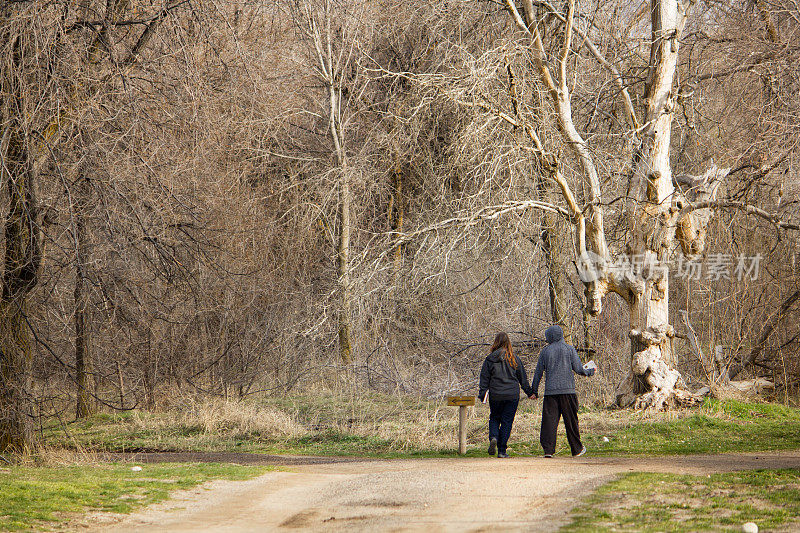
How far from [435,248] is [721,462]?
634cm

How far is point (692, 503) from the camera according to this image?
8398mm

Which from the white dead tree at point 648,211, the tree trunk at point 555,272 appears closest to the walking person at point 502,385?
the white dead tree at point 648,211

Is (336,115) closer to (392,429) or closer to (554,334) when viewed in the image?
(392,429)

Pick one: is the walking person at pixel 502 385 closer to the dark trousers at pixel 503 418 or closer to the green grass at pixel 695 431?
the dark trousers at pixel 503 418

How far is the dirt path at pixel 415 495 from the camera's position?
8.01m

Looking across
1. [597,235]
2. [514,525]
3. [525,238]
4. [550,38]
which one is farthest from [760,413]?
[514,525]

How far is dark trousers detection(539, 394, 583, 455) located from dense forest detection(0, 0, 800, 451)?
405 centimetres

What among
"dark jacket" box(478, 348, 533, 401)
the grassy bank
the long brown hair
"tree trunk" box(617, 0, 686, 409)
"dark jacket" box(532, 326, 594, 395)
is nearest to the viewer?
"dark jacket" box(532, 326, 594, 395)

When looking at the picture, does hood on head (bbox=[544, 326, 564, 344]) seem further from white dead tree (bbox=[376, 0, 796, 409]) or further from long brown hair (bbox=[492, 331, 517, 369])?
white dead tree (bbox=[376, 0, 796, 409])

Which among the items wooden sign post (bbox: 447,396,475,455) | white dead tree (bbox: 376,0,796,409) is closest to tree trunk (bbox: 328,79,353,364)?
white dead tree (bbox: 376,0,796,409)

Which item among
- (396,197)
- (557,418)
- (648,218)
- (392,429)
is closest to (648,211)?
(648,218)

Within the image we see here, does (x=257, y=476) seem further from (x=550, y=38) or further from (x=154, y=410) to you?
(x=550, y=38)

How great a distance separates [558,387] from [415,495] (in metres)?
3.48

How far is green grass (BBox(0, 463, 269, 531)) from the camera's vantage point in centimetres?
843
